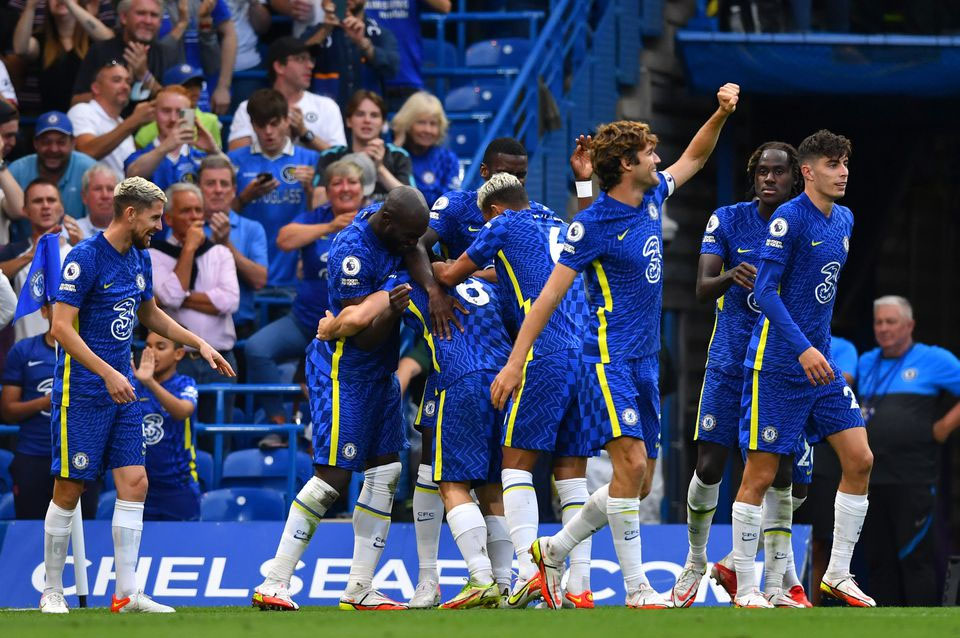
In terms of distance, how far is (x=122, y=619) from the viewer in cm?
797

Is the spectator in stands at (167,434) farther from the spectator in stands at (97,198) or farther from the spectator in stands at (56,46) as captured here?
the spectator in stands at (56,46)

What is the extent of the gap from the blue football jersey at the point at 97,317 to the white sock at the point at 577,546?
7.51ft

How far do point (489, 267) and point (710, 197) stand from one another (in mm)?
8219

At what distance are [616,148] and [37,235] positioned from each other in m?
5.42

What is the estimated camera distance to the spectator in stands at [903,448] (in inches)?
511

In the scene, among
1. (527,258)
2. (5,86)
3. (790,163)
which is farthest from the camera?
(5,86)

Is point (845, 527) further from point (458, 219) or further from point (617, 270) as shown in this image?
point (458, 219)

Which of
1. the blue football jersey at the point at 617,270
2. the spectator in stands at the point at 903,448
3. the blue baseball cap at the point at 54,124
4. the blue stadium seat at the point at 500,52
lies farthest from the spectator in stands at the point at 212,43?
the blue football jersey at the point at 617,270

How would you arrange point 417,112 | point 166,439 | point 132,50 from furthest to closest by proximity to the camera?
1. point 132,50
2. point 417,112
3. point 166,439

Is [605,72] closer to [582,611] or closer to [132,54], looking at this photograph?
[132,54]

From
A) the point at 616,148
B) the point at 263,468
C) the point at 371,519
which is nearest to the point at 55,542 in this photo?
the point at 371,519

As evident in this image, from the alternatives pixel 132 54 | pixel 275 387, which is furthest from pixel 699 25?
pixel 275 387

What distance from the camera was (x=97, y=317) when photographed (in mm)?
9164

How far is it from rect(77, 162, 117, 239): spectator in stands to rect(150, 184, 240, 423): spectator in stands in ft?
1.31
